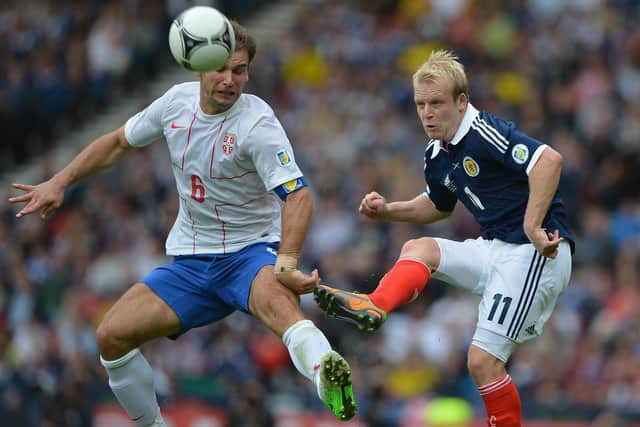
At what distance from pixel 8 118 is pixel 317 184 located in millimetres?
6761

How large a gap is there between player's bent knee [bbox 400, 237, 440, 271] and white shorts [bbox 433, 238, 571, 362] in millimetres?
43

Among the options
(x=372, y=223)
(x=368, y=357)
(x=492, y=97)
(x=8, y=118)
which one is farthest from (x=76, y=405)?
(x=8, y=118)

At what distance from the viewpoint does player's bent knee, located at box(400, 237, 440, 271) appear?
24.3ft

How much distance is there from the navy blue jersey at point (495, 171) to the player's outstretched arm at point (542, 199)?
7cm

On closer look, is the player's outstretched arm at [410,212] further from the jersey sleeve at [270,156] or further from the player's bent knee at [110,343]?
the player's bent knee at [110,343]

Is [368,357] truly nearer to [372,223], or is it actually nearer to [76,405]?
[372,223]

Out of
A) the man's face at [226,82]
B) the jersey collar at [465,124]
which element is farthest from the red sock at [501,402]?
the man's face at [226,82]

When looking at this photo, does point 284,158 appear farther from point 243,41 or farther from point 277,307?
point 277,307

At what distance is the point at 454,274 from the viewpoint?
24.6 feet

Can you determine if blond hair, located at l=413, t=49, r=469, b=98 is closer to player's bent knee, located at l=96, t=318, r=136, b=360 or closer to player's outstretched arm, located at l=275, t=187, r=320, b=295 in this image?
player's outstretched arm, located at l=275, t=187, r=320, b=295

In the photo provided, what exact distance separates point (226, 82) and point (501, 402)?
259cm

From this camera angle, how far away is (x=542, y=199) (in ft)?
22.6

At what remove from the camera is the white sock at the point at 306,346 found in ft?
22.9

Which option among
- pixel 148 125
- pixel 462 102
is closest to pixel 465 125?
pixel 462 102
